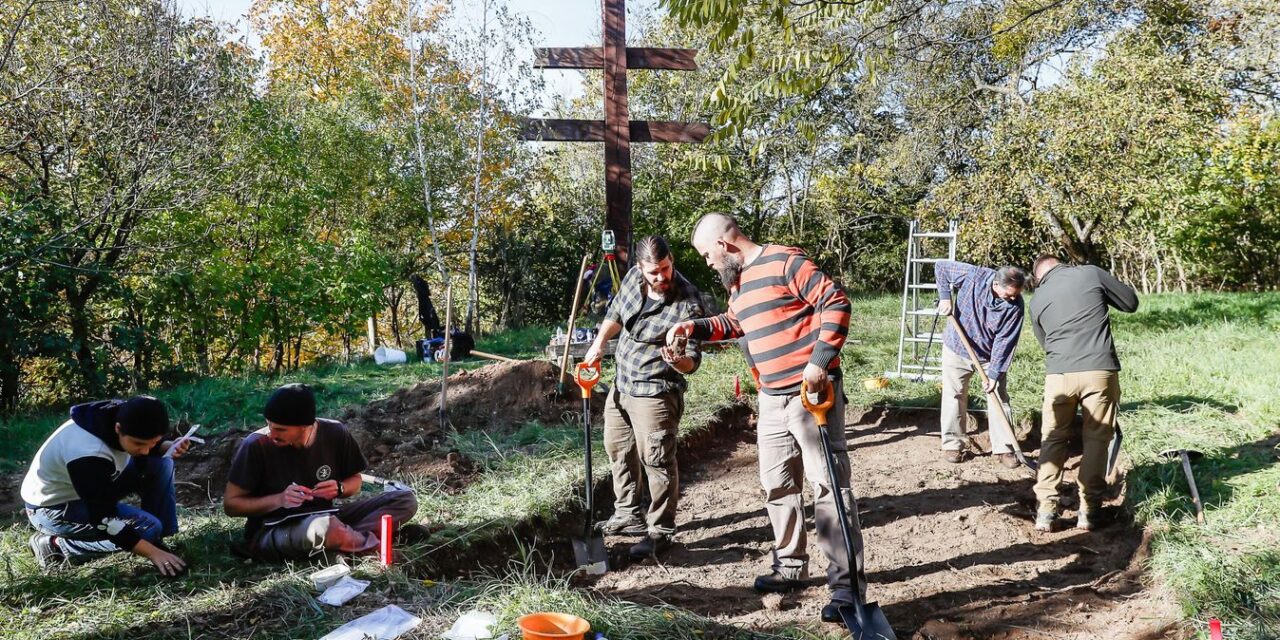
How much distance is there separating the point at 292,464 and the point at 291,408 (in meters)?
0.41

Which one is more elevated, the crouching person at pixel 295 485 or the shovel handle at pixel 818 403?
the shovel handle at pixel 818 403

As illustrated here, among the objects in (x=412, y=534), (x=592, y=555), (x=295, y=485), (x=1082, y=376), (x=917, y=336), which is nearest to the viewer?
(x=295, y=485)

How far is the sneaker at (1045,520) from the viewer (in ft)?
15.8

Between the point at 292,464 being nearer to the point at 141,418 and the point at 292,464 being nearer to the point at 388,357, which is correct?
the point at 141,418

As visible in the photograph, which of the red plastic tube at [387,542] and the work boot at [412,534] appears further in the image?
the work boot at [412,534]

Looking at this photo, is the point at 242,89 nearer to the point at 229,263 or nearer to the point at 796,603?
the point at 229,263

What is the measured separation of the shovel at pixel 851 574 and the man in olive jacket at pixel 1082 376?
6.97 feet

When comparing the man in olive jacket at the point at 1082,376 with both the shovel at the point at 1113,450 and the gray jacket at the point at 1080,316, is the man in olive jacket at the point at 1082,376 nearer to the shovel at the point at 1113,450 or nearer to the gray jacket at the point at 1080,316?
the gray jacket at the point at 1080,316

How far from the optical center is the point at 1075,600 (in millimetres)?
3834

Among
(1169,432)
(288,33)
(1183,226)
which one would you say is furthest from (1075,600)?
(288,33)

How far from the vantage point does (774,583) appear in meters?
3.91

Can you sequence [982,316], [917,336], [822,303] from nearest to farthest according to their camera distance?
[822,303] < [982,316] < [917,336]

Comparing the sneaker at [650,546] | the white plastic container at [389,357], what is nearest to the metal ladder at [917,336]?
the sneaker at [650,546]

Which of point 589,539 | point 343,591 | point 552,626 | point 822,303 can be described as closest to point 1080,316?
point 822,303
